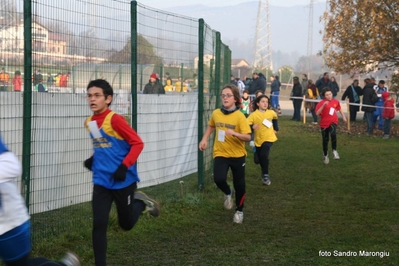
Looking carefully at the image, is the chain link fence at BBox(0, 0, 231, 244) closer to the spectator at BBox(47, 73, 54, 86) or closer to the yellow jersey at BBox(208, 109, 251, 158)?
the spectator at BBox(47, 73, 54, 86)

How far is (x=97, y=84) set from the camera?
20.7ft

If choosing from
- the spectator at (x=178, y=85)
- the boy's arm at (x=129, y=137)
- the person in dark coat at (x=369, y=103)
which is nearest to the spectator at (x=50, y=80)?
the boy's arm at (x=129, y=137)

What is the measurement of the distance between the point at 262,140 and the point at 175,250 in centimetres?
551

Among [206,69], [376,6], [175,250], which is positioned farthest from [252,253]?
[376,6]

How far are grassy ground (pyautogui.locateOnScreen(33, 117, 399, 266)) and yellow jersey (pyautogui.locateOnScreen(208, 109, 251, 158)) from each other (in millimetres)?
997

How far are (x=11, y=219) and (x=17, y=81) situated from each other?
10.3 feet

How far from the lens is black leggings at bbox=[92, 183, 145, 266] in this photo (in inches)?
244

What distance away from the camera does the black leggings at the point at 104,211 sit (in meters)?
6.20

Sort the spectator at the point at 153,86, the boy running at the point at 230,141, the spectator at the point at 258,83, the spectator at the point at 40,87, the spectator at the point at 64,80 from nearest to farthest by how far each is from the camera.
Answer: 1. the spectator at the point at 40,87
2. the spectator at the point at 64,80
3. the boy running at the point at 230,141
4. the spectator at the point at 153,86
5. the spectator at the point at 258,83

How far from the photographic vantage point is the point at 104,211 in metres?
6.25

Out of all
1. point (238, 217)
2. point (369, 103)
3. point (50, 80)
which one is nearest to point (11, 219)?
point (50, 80)

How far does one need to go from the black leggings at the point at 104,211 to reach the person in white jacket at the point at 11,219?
1732 millimetres

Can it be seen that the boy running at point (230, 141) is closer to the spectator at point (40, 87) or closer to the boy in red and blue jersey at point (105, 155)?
the spectator at point (40, 87)

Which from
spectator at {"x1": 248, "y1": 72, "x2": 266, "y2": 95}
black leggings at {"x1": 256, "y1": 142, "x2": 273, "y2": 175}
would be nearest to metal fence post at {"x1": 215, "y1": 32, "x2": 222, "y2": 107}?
black leggings at {"x1": 256, "y1": 142, "x2": 273, "y2": 175}
